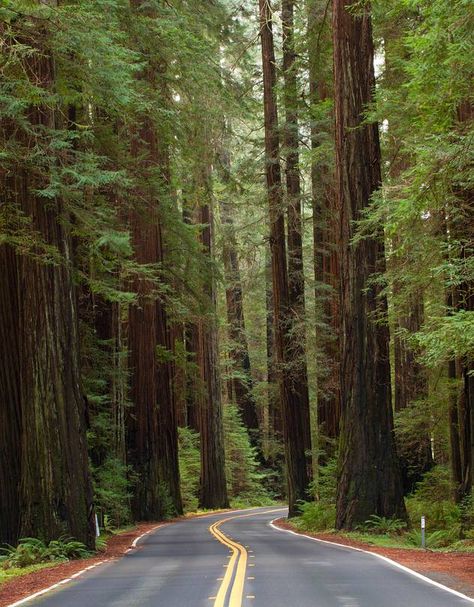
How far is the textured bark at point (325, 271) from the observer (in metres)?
24.8

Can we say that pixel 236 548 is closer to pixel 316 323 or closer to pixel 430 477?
pixel 430 477

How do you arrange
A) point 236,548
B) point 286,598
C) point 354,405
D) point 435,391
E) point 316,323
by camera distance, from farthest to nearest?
point 316,323
point 435,391
point 354,405
point 236,548
point 286,598

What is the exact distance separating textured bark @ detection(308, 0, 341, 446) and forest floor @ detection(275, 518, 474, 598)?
1044cm

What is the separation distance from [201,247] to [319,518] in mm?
10587

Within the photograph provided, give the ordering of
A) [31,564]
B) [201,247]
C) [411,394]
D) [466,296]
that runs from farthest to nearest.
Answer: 1. [201,247]
2. [411,394]
3. [466,296]
4. [31,564]

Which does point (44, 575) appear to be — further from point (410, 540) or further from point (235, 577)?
point (410, 540)

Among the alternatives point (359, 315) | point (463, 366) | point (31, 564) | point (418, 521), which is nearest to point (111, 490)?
point (31, 564)

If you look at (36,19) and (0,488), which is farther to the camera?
(0,488)

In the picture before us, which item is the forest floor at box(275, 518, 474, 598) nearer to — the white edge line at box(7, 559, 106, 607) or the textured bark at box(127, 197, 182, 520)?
the white edge line at box(7, 559, 106, 607)

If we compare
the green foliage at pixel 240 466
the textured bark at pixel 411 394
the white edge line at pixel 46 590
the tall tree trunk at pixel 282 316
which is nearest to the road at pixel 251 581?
the white edge line at pixel 46 590

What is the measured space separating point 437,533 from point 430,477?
732cm

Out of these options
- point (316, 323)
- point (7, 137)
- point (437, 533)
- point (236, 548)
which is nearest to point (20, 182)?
point (7, 137)

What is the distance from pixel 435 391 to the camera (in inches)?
807

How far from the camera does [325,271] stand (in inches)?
1140
